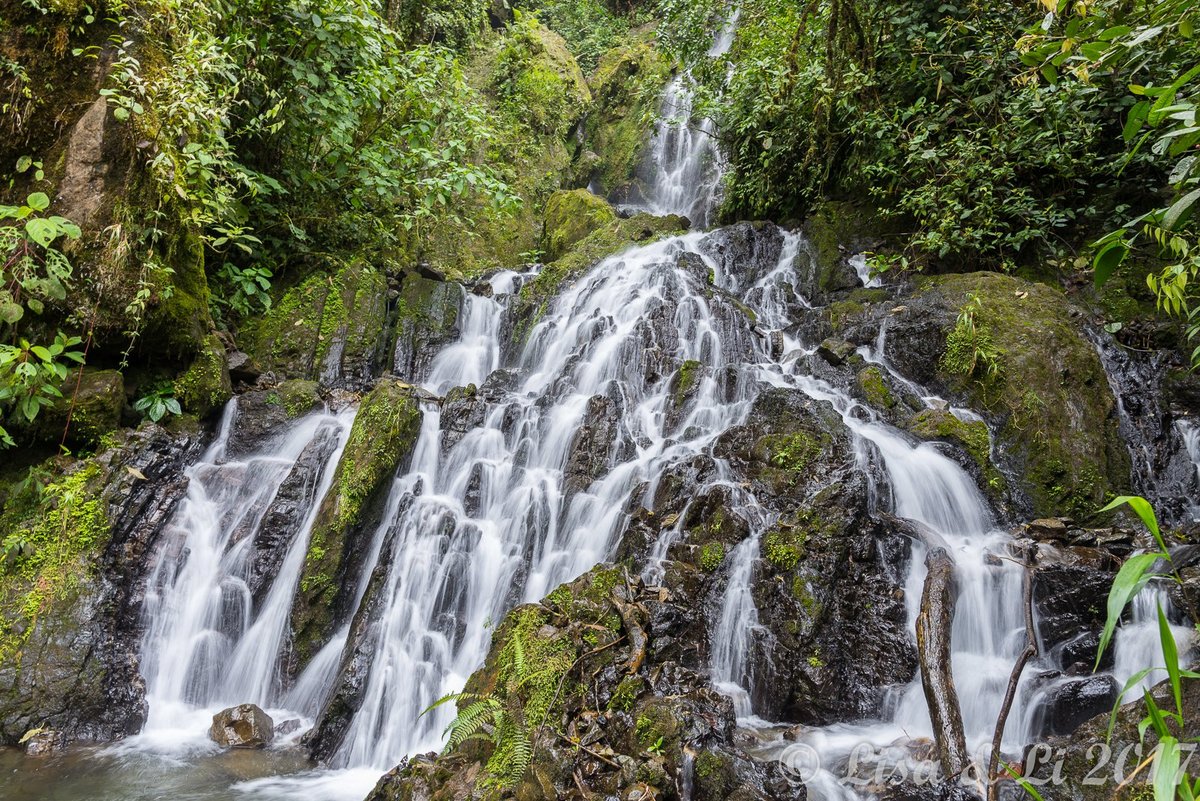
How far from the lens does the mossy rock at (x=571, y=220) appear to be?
1285 centimetres

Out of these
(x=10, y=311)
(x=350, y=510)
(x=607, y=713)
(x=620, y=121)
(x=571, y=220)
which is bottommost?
(x=607, y=713)

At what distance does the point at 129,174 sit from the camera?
19.4 feet

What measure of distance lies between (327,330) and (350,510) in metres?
3.96

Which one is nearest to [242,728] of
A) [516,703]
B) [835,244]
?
[516,703]

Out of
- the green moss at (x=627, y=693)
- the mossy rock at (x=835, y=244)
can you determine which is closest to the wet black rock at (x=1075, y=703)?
the green moss at (x=627, y=693)

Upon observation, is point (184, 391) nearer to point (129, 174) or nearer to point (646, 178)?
point (129, 174)

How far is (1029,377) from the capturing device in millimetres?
6758

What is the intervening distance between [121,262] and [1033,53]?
7002mm

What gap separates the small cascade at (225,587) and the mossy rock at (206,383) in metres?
0.49

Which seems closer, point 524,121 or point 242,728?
point 242,728

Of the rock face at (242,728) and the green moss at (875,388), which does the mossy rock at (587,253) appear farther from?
the rock face at (242,728)

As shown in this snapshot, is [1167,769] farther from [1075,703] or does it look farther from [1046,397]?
[1046,397]

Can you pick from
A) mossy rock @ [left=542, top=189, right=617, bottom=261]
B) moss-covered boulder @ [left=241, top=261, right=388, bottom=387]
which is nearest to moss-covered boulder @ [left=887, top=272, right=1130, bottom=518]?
mossy rock @ [left=542, top=189, right=617, bottom=261]

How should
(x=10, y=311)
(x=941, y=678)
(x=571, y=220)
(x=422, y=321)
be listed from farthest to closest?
(x=571, y=220), (x=422, y=321), (x=10, y=311), (x=941, y=678)
